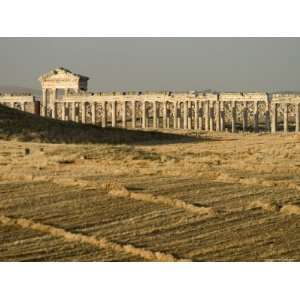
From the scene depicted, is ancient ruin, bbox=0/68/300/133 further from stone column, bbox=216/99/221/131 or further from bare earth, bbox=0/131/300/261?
bare earth, bbox=0/131/300/261

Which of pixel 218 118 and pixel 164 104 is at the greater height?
pixel 164 104

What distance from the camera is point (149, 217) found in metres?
16.2

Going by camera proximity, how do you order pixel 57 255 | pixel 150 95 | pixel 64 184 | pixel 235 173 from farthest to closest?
pixel 150 95 → pixel 235 173 → pixel 64 184 → pixel 57 255

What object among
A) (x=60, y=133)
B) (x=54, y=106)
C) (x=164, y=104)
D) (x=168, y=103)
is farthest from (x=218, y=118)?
(x=60, y=133)

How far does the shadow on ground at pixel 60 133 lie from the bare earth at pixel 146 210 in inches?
474

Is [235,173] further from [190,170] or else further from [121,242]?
[121,242]

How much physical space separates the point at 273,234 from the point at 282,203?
287cm

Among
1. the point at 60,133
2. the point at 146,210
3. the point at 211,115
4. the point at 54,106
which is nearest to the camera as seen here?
the point at 146,210

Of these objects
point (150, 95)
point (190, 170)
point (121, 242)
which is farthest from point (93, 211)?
point (150, 95)

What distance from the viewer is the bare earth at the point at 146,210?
1391cm

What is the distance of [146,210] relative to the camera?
16.9 m

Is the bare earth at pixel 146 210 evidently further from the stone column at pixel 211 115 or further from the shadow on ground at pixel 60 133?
the stone column at pixel 211 115

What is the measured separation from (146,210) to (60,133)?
79.7 feet

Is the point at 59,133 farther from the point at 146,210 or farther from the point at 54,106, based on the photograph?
the point at 54,106
